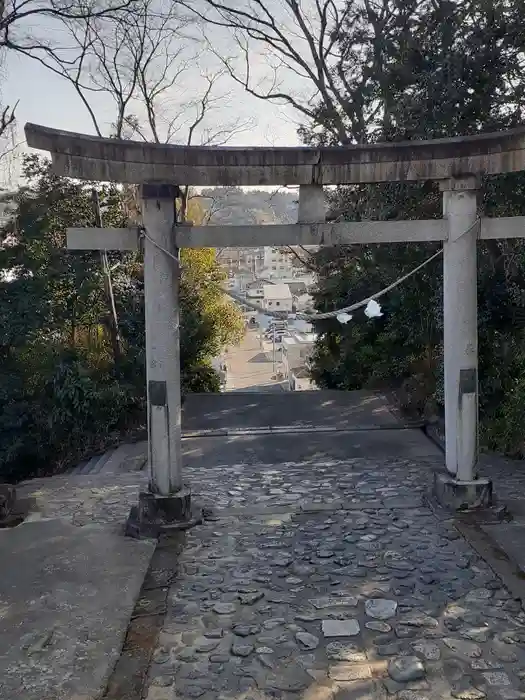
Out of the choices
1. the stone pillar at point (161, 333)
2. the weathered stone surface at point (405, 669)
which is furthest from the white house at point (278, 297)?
the weathered stone surface at point (405, 669)

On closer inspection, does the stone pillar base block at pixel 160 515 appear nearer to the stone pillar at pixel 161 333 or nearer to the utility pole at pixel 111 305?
the stone pillar at pixel 161 333

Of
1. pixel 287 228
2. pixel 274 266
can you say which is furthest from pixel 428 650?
pixel 274 266

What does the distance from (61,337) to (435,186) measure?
327 inches

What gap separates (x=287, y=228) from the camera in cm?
638

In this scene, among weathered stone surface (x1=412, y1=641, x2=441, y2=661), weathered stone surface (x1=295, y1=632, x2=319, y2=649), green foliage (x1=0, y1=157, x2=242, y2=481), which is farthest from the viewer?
green foliage (x1=0, y1=157, x2=242, y2=481)

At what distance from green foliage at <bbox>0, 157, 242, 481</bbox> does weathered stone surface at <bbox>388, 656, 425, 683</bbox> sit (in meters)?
8.92

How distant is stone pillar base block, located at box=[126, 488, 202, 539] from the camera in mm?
6262

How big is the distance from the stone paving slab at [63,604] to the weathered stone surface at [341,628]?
1427mm

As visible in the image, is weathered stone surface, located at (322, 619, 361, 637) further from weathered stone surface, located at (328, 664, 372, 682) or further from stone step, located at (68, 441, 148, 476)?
stone step, located at (68, 441, 148, 476)

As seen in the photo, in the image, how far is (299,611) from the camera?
15.5ft

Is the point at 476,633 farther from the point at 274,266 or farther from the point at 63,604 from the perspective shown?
the point at 274,266

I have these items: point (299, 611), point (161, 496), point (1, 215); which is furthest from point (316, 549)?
point (1, 215)

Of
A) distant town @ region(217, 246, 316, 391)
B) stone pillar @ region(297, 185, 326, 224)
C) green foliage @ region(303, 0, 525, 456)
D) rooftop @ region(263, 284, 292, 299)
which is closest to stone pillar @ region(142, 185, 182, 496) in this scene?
distant town @ region(217, 246, 316, 391)

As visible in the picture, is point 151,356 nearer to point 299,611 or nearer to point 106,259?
point 299,611
